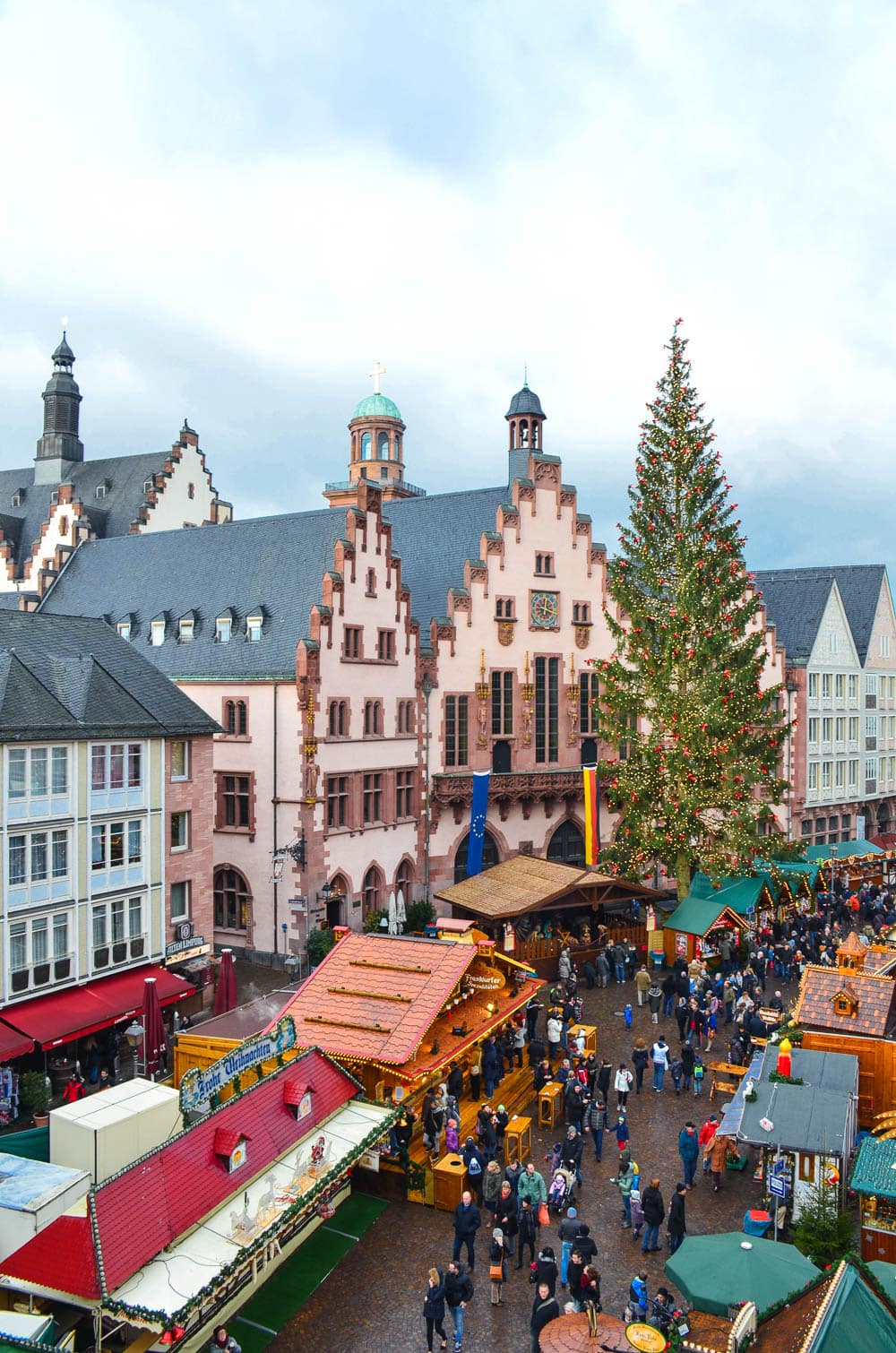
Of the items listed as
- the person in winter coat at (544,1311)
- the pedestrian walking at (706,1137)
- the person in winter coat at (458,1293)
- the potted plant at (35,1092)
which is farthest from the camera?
the potted plant at (35,1092)

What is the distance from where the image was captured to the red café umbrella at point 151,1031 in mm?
26203

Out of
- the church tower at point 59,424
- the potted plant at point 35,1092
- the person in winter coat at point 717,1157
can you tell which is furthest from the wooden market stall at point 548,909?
the church tower at point 59,424

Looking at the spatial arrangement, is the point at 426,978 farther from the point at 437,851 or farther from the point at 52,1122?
the point at 437,851

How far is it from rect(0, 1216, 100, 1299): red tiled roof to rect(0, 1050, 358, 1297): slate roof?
11 mm

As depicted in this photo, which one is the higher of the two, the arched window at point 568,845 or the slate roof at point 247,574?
the slate roof at point 247,574

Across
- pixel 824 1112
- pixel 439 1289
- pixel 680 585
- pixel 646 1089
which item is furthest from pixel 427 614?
pixel 439 1289

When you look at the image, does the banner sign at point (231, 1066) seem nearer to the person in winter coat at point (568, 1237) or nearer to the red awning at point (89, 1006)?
the person in winter coat at point (568, 1237)

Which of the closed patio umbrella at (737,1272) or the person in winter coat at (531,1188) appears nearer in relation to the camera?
the closed patio umbrella at (737,1272)

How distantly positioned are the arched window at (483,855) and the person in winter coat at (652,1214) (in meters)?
28.1

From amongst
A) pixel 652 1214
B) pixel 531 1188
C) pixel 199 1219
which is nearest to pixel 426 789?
pixel 531 1188

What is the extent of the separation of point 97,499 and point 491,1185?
51756 millimetres

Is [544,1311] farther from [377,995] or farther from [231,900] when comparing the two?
[231,900]

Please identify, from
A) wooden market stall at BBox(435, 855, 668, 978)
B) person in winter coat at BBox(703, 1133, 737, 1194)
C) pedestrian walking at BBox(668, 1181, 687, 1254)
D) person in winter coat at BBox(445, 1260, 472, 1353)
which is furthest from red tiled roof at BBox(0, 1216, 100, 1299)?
wooden market stall at BBox(435, 855, 668, 978)

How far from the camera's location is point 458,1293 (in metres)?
15.8
